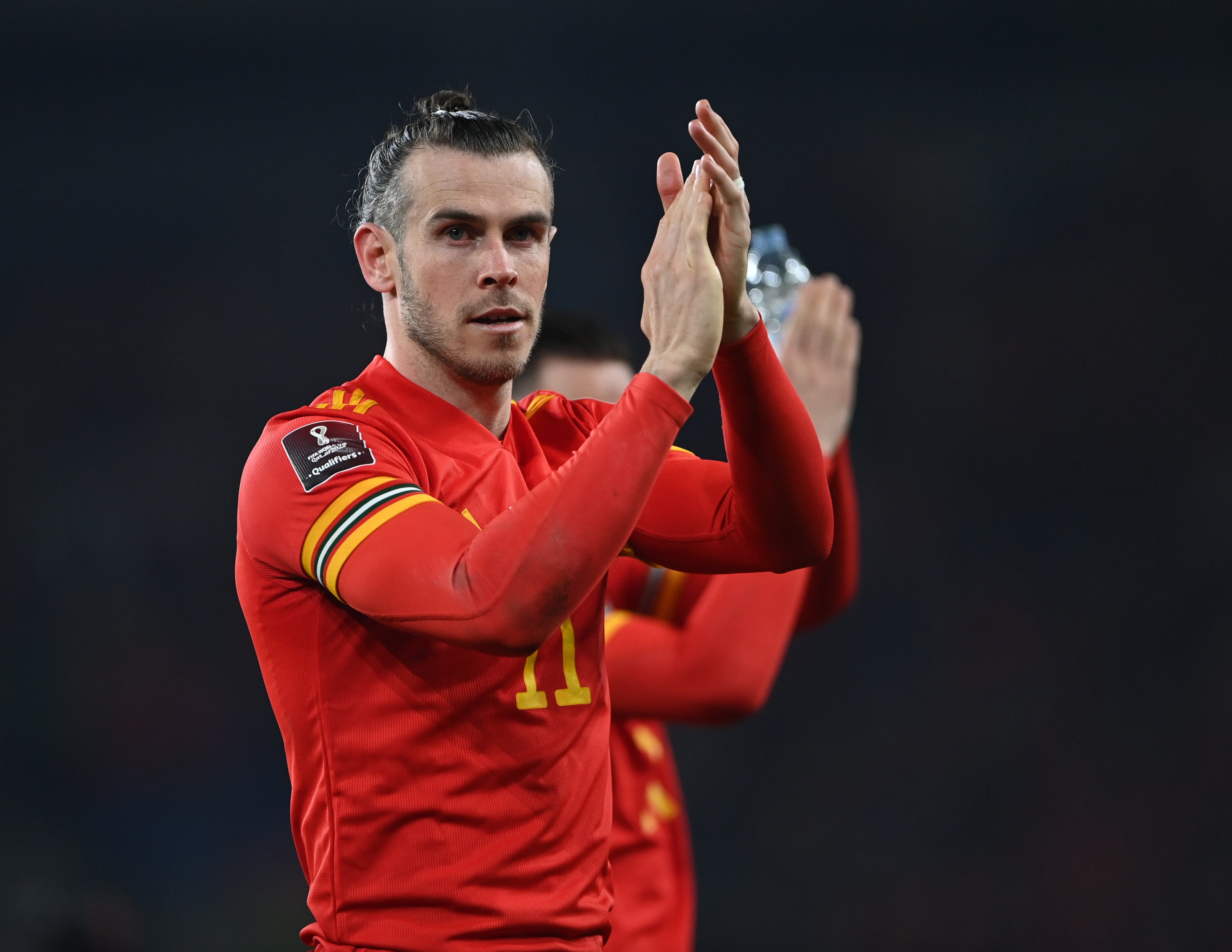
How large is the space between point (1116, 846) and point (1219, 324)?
236 cm

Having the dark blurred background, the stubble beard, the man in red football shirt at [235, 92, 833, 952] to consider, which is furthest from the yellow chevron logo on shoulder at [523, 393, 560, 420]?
the dark blurred background

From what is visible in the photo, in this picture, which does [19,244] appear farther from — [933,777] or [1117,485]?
[1117,485]

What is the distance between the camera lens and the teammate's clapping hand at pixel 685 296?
5.08 ft


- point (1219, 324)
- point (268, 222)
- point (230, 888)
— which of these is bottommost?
point (230, 888)

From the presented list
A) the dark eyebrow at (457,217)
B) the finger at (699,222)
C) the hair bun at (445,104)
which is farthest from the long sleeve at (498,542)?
the hair bun at (445,104)

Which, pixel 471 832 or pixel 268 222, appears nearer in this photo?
pixel 471 832

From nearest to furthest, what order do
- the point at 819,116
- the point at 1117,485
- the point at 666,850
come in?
the point at 666,850
the point at 1117,485
the point at 819,116

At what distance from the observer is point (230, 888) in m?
5.08

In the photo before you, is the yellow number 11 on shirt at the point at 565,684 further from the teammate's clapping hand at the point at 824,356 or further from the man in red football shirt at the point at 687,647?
the teammate's clapping hand at the point at 824,356

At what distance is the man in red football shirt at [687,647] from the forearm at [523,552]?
3.89 ft

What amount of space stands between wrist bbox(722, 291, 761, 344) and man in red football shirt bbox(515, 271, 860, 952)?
2.90 feet

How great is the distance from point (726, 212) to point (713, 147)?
0.09 metres

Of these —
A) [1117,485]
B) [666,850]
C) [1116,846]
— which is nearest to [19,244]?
[666,850]

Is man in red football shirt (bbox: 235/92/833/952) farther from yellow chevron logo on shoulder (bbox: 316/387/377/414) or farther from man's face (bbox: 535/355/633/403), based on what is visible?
man's face (bbox: 535/355/633/403)
